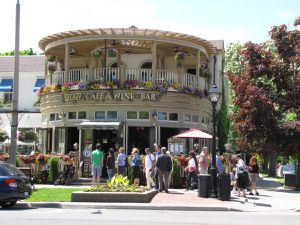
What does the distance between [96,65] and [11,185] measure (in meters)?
15.8

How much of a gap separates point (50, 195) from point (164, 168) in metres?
4.51

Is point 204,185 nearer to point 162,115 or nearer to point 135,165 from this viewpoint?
point 135,165

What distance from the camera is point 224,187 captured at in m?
18.4

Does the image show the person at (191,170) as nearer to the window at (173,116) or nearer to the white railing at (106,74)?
the window at (173,116)

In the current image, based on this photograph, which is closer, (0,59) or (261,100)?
(261,100)

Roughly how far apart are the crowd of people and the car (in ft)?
18.2

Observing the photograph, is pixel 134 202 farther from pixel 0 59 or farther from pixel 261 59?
pixel 0 59

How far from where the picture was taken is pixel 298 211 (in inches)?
657

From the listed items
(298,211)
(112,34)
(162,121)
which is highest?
(112,34)

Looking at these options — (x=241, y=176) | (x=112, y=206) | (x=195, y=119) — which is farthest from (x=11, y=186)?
(x=195, y=119)

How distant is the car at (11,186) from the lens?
15578 millimetres

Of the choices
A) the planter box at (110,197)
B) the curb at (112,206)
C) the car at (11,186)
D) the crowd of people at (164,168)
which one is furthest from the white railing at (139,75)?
the car at (11,186)

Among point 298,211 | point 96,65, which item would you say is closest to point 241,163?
point 298,211

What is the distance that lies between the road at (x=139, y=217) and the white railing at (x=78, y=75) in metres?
12.8
